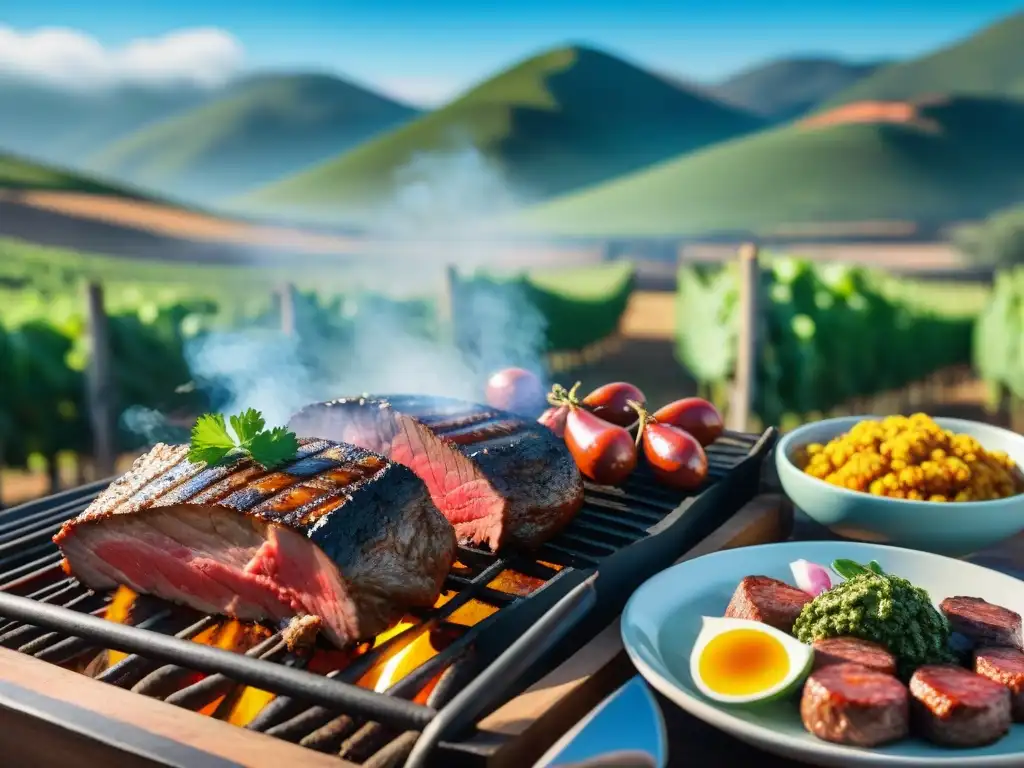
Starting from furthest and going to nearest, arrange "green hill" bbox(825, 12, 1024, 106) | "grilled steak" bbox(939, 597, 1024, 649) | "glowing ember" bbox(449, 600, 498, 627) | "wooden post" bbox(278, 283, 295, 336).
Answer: "green hill" bbox(825, 12, 1024, 106)
"wooden post" bbox(278, 283, 295, 336)
"glowing ember" bbox(449, 600, 498, 627)
"grilled steak" bbox(939, 597, 1024, 649)

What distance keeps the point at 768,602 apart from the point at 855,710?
48cm

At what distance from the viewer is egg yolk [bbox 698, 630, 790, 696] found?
6.23ft

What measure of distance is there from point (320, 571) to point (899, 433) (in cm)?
210

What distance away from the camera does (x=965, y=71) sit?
87.1 metres

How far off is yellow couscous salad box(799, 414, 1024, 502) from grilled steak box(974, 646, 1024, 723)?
0.91 m

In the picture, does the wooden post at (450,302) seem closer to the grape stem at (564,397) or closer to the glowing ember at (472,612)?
the grape stem at (564,397)

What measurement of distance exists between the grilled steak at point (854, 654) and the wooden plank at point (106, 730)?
3.46ft

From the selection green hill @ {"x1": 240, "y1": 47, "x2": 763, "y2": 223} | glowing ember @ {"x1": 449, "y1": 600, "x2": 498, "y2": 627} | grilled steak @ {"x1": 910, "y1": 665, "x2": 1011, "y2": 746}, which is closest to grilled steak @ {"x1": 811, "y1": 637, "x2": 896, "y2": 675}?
grilled steak @ {"x1": 910, "y1": 665, "x2": 1011, "y2": 746}

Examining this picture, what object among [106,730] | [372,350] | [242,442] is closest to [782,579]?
[242,442]

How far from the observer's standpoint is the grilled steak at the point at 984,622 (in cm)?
208

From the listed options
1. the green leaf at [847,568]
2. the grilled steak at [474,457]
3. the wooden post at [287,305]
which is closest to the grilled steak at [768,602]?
the green leaf at [847,568]

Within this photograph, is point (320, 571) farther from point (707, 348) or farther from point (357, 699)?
point (707, 348)

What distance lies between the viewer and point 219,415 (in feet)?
8.68

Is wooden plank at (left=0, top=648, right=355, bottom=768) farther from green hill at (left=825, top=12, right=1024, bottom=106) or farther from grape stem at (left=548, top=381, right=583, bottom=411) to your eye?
green hill at (left=825, top=12, right=1024, bottom=106)
